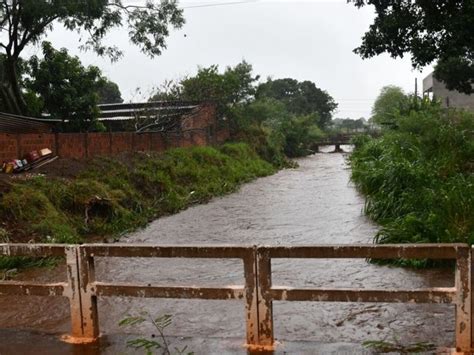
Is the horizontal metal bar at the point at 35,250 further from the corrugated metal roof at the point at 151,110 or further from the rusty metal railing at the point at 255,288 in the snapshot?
the corrugated metal roof at the point at 151,110

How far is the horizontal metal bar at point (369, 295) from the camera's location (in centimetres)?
412

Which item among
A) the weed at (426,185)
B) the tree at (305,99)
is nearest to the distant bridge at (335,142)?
the tree at (305,99)

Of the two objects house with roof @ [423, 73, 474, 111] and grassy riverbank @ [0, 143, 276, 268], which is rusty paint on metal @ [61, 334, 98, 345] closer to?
grassy riverbank @ [0, 143, 276, 268]

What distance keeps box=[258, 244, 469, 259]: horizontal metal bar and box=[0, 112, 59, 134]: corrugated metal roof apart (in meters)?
13.9

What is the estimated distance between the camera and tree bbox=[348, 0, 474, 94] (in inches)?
375

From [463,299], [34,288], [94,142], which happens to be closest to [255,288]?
[463,299]

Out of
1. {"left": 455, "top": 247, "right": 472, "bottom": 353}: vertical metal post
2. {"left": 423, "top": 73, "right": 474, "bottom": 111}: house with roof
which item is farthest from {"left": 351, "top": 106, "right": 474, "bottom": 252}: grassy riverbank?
{"left": 423, "top": 73, "right": 474, "bottom": 111}: house with roof

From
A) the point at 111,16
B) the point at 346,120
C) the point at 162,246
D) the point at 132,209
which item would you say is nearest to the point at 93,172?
the point at 132,209

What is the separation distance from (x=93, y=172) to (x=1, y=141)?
2.58m

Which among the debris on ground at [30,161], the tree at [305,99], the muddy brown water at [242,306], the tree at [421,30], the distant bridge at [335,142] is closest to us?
the muddy brown water at [242,306]

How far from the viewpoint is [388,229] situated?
9281mm

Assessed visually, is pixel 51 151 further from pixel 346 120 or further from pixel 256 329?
pixel 346 120

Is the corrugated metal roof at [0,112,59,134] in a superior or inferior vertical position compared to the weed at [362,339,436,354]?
superior

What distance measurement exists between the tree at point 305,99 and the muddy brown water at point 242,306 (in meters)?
63.6
